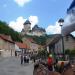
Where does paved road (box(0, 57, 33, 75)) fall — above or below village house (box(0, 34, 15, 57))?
below

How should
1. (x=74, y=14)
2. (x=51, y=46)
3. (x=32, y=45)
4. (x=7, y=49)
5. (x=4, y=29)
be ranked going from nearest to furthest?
(x=74, y=14), (x=51, y=46), (x=7, y=49), (x=4, y=29), (x=32, y=45)

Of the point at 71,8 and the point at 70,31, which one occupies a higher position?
the point at 71,8

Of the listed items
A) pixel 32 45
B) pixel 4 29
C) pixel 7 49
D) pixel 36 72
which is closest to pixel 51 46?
pixel 7 49

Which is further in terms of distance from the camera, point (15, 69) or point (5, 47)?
point (5, 47)

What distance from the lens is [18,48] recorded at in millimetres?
143375

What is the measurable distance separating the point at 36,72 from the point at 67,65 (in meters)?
0.91

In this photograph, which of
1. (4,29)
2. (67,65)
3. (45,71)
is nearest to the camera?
(67,65)

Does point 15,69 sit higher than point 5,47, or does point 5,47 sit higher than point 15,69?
point 5,47

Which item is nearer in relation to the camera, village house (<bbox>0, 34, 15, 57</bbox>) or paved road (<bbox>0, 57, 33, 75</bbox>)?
paved road (<bbox>0, 57, 33, 75</bbox>)

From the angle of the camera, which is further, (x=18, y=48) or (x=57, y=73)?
(x=18, y=48)

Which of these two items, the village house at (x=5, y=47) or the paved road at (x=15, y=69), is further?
the village house at (x=5, y=47)

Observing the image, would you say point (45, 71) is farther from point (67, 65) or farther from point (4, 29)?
point (4, 29)

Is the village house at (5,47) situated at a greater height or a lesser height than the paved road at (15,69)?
greater

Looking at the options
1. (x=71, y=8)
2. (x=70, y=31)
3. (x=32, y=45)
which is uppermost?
(x=32, y=45)
